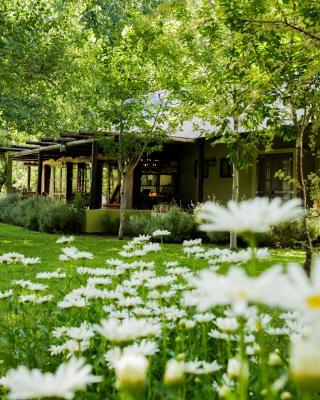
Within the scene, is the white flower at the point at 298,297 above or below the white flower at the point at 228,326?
above

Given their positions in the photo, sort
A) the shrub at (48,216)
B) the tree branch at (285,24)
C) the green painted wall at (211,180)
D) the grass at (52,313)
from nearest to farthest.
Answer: the grass at (52,313)
the tree branch at (285,24)
the shrub at (48,216)
the green painted wall at (211,180)

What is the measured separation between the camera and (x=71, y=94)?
16047 mm

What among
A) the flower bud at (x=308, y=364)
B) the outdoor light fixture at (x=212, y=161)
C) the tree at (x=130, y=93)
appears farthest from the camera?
the outdoor light fixture at (x=212, y=161)

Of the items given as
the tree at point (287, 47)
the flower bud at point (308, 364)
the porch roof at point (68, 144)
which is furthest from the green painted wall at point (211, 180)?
the flower bud at point (308, 364)

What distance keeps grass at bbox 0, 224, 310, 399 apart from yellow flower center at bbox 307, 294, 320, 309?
45.2 inches

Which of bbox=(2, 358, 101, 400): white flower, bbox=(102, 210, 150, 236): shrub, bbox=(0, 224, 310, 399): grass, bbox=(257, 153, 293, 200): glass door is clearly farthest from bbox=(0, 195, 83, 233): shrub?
bbox=(2, 358, 101, 400): white flower

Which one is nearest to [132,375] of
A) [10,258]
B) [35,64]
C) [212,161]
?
[10,258]

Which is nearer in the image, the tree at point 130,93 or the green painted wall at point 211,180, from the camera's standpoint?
the tree at point 130,93

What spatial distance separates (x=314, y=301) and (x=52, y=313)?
3.18 meters

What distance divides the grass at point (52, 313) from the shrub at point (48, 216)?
0.61 metres

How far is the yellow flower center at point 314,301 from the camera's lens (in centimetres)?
67

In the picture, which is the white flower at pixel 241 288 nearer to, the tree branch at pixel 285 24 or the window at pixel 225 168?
the tree branch at pixel 285 24

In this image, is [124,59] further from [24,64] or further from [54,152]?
[54,152]

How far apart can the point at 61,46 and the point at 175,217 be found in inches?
237
